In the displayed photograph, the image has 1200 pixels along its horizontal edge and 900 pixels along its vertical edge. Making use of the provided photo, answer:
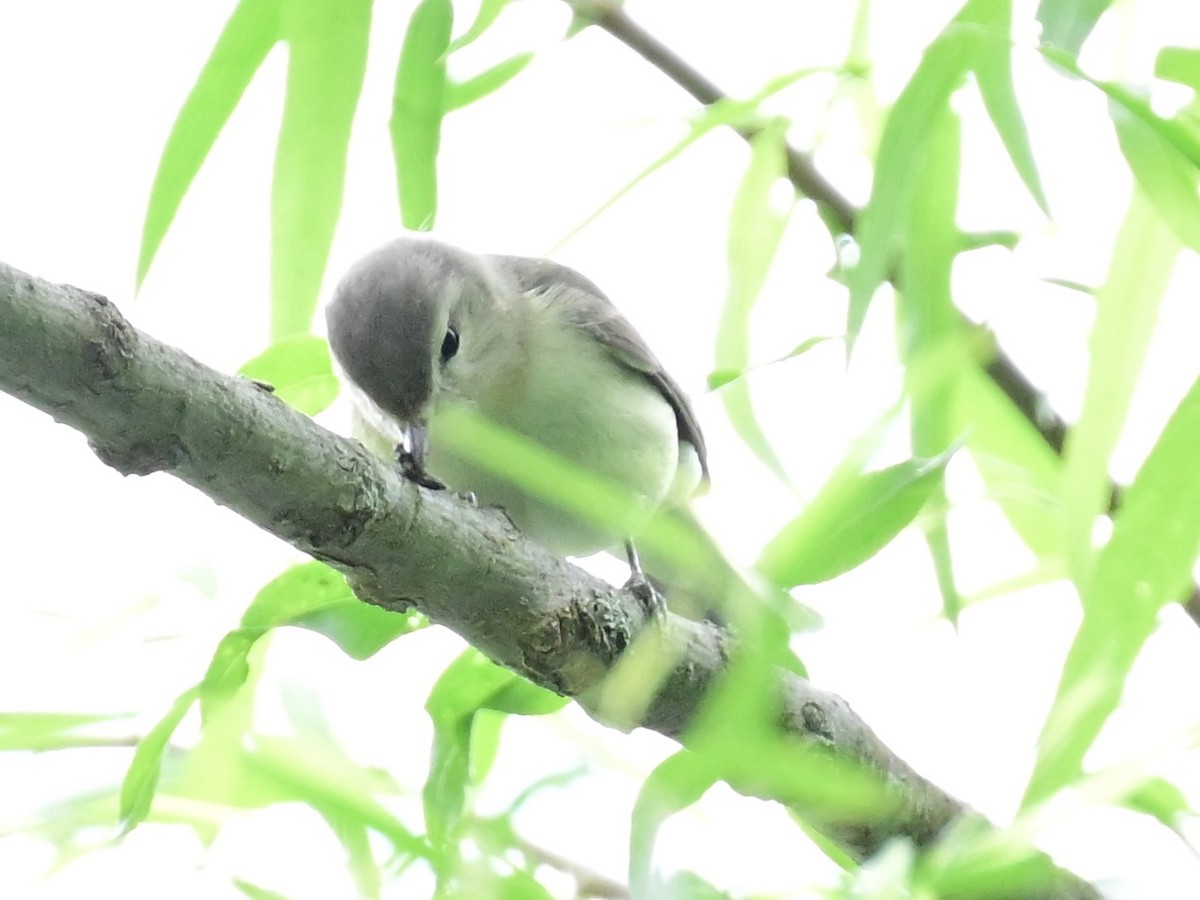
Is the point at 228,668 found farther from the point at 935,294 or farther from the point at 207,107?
the point at 935,294

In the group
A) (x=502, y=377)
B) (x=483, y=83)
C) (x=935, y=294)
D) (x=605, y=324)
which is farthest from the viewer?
(x=605, y=324)

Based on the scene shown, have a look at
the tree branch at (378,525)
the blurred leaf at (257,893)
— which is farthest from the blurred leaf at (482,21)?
the blurred leaf at (257,893)

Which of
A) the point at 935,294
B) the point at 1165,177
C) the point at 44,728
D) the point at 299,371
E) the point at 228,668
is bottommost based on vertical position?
the point at 44,728

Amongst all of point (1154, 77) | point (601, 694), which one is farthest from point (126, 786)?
point (1154, 77)

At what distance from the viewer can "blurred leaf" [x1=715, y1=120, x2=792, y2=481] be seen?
3.05ft

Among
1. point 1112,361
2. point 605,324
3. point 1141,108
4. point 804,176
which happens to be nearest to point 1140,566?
point 1112,361

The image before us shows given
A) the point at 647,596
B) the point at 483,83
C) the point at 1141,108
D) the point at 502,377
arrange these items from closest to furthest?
1. the point at 1141,108
2. the point at 483,83
3. the point at 647,596
4. the point at 502,377

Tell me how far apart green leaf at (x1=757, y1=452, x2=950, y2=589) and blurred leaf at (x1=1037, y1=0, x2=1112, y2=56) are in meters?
0.22

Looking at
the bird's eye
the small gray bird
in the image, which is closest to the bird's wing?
the small gray bird

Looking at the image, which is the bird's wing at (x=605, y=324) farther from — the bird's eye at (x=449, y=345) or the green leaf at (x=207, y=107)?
the green leaf at (x=207, y=107)

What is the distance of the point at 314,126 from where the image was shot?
0.87 m

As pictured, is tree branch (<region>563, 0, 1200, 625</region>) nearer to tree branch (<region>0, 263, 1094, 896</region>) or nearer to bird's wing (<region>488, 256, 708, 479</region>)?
tree branch (<region>0, 263, 1094, 896</region>)

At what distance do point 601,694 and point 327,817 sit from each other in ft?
0.61

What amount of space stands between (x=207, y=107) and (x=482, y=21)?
18 cm
